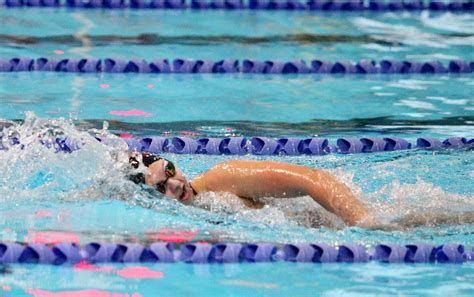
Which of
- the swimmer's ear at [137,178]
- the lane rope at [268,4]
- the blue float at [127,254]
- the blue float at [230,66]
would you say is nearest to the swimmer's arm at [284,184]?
the swimmer's ear at [137,178]

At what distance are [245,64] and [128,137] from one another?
1.81 metres

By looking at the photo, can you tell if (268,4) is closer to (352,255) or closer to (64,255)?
(352,255)

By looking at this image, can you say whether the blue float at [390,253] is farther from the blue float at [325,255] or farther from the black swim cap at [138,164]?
the black swim cap at [138,164]

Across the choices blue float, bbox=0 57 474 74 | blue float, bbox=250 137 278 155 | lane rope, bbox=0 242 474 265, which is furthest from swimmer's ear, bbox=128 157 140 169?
blue float, bbox=0 57 474 74

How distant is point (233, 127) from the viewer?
21.0 ft

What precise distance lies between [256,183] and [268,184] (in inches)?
2.0

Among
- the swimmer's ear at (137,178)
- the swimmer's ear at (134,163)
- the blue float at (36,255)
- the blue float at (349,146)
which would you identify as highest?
the swimmer's ear at (134,163)

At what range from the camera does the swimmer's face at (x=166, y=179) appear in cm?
468

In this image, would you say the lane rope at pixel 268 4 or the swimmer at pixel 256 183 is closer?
the swimmer at pixel 256 183

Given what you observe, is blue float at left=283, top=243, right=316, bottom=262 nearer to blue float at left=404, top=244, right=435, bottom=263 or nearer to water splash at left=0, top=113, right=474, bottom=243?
water splash at left=0, top=113, right=474, bottom=243

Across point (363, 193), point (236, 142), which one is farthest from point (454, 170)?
point (236, 142)

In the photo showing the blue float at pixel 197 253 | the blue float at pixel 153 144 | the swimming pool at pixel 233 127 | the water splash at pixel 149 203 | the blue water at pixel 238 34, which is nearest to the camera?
the swimming pool at pixel 233 127

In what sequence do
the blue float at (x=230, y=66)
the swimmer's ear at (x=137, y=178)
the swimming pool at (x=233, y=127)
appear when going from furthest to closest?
1. the blue float at (x=230, y=66)
2. the swimmer's ear at (x=137, y=178)
3. the swimming pool at (x=233, y=127)

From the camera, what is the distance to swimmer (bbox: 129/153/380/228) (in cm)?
462
